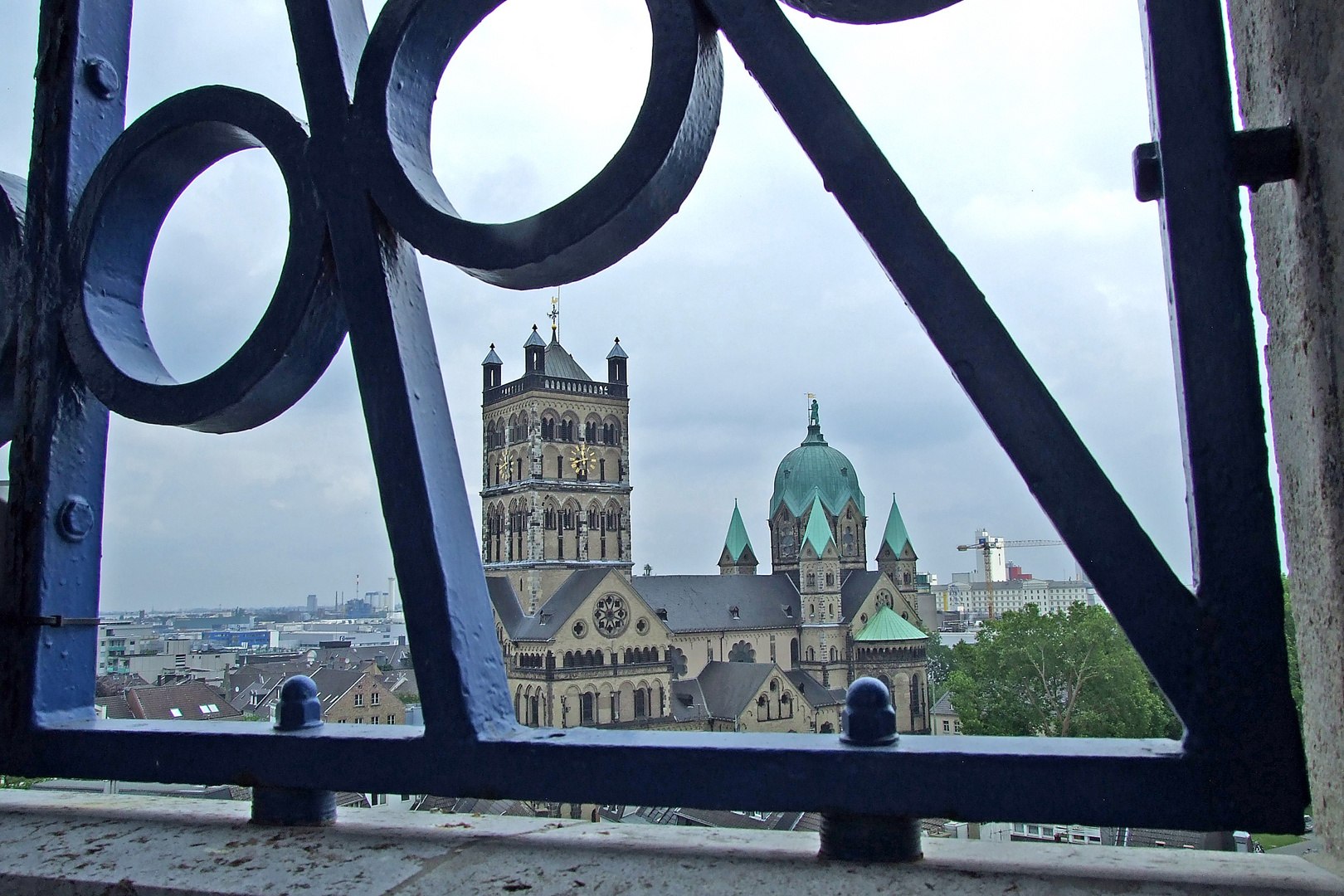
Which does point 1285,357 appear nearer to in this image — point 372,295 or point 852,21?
point 852,21

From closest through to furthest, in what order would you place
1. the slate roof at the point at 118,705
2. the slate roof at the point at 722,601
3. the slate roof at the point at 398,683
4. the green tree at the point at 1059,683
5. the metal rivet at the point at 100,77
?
1. the metal rivet at the point at 100,77
2. the slate roof at the point at 118,705
3. the green tree at the point at 1059,683
4. the slate roof at the point at 398,683
5. the slate roof at the point at 722,601

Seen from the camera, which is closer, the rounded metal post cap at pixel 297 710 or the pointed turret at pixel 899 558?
the rounded metal post cap at pixel 297 710

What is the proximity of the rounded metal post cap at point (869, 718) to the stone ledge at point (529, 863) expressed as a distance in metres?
0.14

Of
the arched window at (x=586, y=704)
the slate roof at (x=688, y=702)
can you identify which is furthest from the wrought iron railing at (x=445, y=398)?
the slate roof at (x=688, y=702)

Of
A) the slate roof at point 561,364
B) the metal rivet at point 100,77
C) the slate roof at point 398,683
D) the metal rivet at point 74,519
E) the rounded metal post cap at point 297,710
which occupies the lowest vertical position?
the slate roof at point 398,683

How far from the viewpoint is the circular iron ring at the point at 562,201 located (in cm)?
126

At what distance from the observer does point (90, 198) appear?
→ 1603 mm

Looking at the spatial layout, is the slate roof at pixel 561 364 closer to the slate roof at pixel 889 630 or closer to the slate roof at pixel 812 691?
the slate roof at pixel 812 691

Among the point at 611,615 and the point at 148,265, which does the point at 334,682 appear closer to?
the point at 611,615

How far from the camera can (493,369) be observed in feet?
157

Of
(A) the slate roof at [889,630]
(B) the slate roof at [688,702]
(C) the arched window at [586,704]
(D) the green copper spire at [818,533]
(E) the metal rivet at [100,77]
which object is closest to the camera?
(E) the metal rivet at [100,77]

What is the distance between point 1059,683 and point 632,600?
23.3 metres

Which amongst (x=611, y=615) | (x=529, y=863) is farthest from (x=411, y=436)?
(x=611, y=615)

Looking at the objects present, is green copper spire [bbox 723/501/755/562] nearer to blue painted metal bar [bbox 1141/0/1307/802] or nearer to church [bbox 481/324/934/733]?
church [bbox 481/324/934/733]
